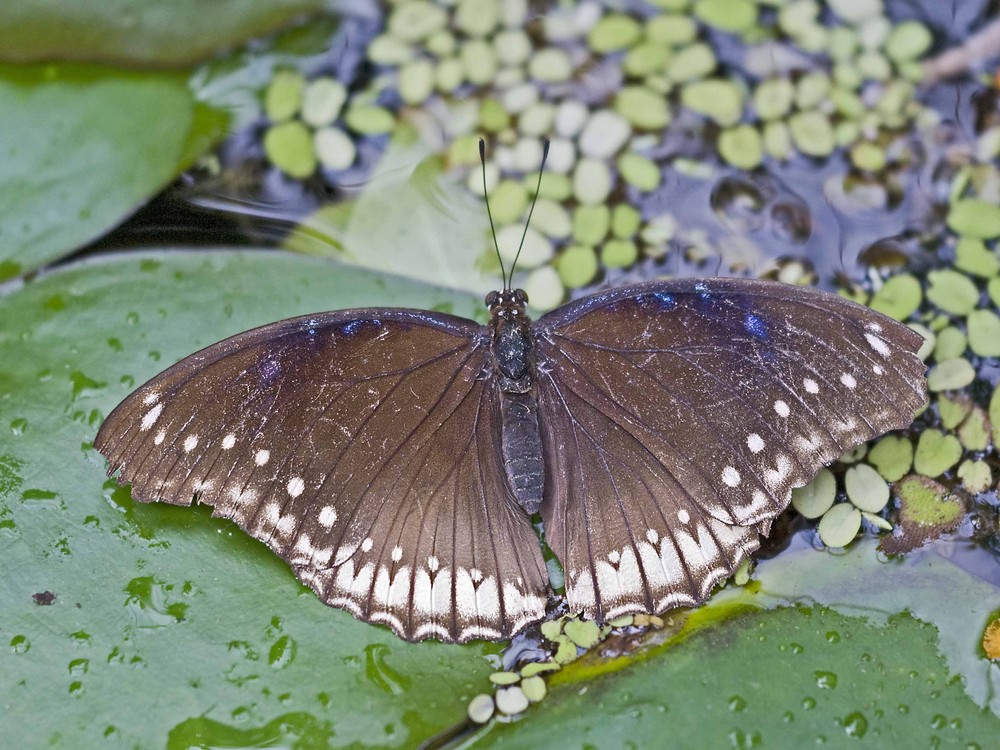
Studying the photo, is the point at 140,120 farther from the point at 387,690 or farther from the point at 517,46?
the point at 387,690

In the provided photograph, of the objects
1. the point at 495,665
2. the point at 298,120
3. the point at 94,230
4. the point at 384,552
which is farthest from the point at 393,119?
the point at 495,665

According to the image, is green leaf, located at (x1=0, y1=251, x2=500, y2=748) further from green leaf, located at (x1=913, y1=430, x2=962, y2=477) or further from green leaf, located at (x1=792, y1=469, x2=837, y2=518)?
green leaf, located at (x1=913, y1=430, x2=962, y2=477)

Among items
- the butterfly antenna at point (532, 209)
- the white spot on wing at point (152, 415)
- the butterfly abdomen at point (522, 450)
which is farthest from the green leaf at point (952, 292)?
the white spot on wing at point (152, 415)

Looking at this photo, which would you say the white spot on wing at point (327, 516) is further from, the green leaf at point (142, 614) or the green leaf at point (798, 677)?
the green leaf at point (798, 677)

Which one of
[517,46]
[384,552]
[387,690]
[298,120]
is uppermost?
[517,46]

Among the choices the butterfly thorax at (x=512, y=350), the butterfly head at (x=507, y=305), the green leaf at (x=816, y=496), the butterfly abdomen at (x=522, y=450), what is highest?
the butterfly head at (x=507, y=305)

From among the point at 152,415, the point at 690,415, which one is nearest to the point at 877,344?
the point at 690,415

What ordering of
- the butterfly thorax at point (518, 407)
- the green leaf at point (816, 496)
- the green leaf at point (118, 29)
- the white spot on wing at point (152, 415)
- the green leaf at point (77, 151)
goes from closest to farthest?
the white spot on wing at point (152, 415) < the butterfly thorax at point (518, 407) < the green leaf at point (816, 496) < the green leaf at point (77, 151) < the green leaf at point (118, 29)

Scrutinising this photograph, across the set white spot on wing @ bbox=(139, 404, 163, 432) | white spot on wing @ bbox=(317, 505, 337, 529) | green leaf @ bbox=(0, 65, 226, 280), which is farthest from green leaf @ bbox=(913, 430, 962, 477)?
green leaf @ bbox=(0, 65, 226, 280)
